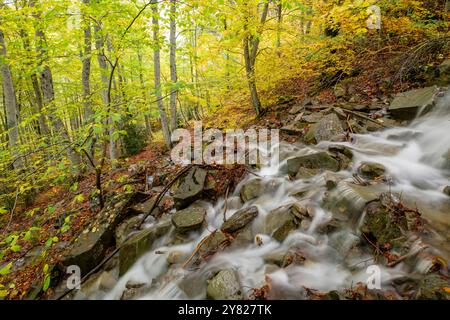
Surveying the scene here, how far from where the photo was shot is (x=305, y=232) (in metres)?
3.24

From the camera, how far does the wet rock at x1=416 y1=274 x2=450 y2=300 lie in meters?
1.85

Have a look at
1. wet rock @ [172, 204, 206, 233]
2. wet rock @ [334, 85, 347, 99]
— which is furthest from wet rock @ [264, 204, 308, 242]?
wet rock @ [334, 85, 347, 99]

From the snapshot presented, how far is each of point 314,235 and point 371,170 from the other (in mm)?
1644

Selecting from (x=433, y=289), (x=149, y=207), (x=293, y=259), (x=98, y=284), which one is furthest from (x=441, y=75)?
(x=98, y=284)

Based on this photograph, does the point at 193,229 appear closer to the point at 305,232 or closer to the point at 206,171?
the point at 206,171

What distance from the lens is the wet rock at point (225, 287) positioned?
258cm

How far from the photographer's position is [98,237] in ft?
13.8

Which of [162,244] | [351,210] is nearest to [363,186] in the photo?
[351,210]

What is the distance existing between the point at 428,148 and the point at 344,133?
4.83ft

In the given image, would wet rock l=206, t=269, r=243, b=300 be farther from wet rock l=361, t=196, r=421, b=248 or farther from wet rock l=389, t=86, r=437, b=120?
wet rock l=389, t=86, r=437, b=120

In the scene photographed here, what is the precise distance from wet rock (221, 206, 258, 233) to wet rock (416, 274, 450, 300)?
2.21 m

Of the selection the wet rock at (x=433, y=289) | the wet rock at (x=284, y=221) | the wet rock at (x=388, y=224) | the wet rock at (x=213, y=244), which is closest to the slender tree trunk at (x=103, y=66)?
the wet rock at (x=213, y=244)

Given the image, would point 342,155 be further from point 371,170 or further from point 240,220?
point 240,220

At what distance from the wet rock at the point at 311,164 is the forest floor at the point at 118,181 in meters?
1.60
